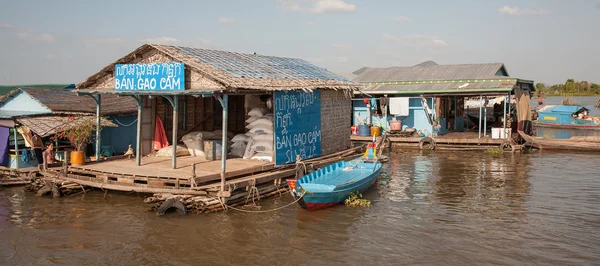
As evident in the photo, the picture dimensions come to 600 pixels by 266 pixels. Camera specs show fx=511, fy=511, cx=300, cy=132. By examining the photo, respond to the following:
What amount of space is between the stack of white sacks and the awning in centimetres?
497

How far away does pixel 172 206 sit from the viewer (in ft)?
40.1

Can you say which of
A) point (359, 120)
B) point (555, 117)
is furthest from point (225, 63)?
point (555, 117)

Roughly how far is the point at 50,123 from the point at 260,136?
22.6 feet

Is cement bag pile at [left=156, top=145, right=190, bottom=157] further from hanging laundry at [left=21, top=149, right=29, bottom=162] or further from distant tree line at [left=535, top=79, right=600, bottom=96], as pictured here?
distant tree line at [left=535, top=79, right=600, bottom=96]

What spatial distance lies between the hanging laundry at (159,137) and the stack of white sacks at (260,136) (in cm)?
296

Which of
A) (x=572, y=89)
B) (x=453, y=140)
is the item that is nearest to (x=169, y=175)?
(x=453, y=140)

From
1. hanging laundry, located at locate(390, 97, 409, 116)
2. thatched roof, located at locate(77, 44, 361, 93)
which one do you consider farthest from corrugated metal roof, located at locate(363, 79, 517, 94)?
thatched roof, located at locate(77, 44, 361, 93)

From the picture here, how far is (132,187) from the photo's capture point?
13.0 m

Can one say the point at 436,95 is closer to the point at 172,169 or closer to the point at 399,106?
the point at 399,106

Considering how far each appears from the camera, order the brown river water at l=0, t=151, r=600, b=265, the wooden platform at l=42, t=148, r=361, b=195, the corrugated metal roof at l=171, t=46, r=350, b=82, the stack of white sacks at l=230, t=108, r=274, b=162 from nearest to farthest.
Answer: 1. the brown river water at l=0, t=151, r=600, b=265
2. the wooden platform at l=42, t=148, r=361, b=195
3. the corrugated metal roof at l=171, t=46, r=350, b=82
4. the stack of white sacks at l=230, t=108, r=274, b=162

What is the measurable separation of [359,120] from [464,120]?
815cm

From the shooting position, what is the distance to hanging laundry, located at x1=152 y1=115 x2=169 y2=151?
16.7 m

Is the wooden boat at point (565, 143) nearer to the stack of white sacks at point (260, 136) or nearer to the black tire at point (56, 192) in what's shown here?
the stack of white sacks at point (260, 136)

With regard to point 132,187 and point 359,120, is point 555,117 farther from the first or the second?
point 132,187
